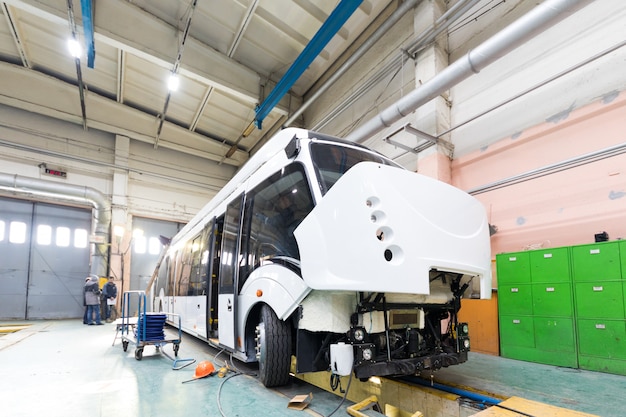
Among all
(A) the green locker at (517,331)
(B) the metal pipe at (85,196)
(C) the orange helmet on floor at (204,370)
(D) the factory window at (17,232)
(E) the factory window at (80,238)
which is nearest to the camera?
(C) the orange helmet on floor at (204,370)

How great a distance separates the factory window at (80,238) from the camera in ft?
39.6

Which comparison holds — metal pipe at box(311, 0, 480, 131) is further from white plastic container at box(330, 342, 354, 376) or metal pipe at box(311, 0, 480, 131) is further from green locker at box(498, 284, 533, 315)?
white plastic container at box(330, 342, 354, 376)

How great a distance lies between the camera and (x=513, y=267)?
4.99m

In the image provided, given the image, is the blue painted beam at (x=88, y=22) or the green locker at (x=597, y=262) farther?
the blue painted beam at (x=88, y=22)

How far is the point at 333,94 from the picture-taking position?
33.1ft

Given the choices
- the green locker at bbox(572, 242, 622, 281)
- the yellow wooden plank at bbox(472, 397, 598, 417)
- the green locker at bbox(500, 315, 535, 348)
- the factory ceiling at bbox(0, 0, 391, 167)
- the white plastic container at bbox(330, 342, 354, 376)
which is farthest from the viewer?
the factory ceiling at bbox(0, 0, 391, 167)

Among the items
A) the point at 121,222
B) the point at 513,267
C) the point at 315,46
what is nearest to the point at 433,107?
the point at 315,46

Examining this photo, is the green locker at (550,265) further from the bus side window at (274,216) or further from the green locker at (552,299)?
the bus side window at (274,216)

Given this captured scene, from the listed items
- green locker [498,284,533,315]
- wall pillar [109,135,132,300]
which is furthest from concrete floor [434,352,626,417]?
wall pillar [109,135,132,300]

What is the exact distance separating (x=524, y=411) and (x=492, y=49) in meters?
4.79

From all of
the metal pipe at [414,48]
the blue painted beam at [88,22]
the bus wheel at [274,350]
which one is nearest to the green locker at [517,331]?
the bus wheel at [274,350]

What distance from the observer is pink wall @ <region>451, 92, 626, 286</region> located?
14.7 feet

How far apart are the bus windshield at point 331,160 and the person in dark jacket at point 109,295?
410 inches

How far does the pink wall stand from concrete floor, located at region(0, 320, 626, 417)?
1.92 meters
